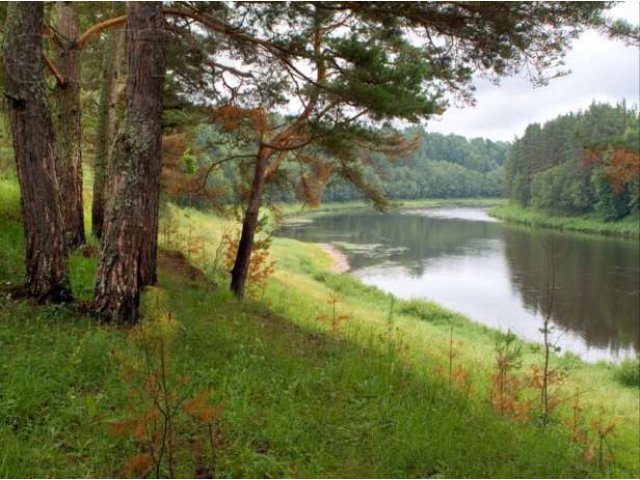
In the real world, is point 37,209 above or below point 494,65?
below

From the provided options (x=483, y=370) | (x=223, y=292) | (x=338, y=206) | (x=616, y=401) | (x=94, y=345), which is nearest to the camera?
(x=94, y=345)

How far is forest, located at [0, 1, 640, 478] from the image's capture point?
3.31 m

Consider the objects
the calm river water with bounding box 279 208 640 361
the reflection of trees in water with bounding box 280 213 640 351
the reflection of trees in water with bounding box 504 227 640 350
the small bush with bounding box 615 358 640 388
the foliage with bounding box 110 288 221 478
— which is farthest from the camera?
the reflection of trees in water with bounding box 280 213 640 351

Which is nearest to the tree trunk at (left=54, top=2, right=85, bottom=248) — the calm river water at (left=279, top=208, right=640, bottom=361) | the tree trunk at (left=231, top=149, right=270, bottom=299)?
the tree trunk at (left=231, top=149, right=270, bottom=299)

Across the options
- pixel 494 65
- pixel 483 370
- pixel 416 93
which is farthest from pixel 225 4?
pixel 483 370

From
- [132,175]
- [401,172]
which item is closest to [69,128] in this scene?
[132,175]

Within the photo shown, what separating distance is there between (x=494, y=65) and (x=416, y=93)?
129cm

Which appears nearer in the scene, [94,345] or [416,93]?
[94,345]

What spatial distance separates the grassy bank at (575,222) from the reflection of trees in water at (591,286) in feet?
19.0

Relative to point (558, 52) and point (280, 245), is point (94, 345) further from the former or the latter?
point (280, 245)

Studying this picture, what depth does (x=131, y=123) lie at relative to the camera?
4.96 m

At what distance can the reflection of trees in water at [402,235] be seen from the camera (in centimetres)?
3291

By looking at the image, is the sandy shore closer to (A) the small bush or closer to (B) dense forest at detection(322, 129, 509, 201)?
(A) the small bush

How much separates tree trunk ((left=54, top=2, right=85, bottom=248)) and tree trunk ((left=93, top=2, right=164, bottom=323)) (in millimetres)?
2925
